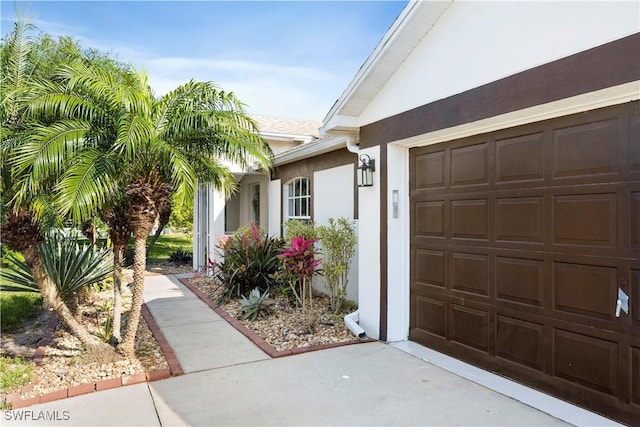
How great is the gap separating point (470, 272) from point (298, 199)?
708 centimetres

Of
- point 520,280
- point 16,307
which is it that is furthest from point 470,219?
point 16,307

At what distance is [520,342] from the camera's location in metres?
4.64

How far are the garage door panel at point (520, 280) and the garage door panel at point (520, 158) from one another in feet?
3.10

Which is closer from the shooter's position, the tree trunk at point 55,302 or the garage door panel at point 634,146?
the garage door panel at point 634,146

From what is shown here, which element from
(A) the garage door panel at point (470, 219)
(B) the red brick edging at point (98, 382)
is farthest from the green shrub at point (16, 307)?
(A) the garage door panel at point (470, 219)

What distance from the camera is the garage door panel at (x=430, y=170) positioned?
226 inches

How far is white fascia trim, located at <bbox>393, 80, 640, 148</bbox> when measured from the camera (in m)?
3.66

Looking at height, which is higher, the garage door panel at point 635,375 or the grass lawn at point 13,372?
the garage door panel at point 635,375

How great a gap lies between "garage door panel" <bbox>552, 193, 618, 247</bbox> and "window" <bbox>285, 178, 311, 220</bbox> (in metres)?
7.26

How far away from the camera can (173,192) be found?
5559mm

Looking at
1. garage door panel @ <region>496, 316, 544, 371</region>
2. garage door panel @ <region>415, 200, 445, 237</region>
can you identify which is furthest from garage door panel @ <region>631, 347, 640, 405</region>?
garage door panel @ <region>415, 200, 445, 237</region>

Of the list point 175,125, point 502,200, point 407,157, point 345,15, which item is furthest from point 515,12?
point 345,15

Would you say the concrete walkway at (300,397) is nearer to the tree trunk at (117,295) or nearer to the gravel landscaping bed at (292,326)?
the gravel landscaping bed at (292,326)

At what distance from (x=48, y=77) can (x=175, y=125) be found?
2041mm
